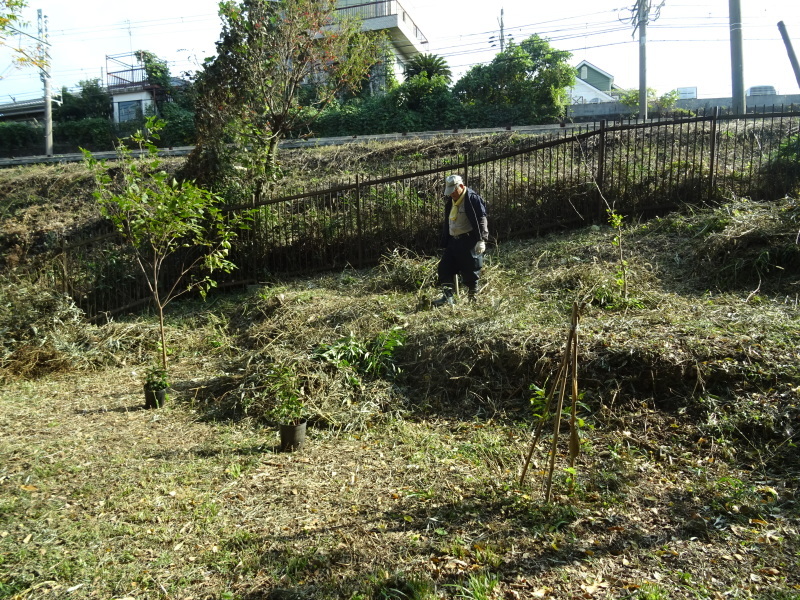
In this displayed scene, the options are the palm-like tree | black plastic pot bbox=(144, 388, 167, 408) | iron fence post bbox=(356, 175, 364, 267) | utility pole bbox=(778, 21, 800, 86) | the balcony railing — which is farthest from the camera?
the balcony railing

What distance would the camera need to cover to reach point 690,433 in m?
4.12

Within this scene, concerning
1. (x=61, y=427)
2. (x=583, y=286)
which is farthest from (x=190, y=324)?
(x=583, y=286)

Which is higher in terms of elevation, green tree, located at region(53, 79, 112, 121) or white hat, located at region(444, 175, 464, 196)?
green tree, located at region(53, 79, 112, 121)

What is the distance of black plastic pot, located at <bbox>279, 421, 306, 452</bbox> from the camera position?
4461 mm

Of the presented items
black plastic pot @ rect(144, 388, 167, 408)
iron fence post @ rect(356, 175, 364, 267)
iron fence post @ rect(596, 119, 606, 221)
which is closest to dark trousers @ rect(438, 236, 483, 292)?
iron fence post @ rect(356, 175, 364, 267)

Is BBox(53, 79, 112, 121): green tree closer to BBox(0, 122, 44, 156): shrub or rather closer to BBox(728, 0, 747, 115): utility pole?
BBox(0, 122, 44, 156): shrub

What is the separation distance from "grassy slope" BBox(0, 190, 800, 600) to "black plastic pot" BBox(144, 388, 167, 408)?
0.77ft

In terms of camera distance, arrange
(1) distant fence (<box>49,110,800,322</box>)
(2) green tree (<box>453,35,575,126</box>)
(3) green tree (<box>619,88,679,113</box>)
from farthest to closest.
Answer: (3) green tree (<box>619,88,679,113</box>)
(2) green tree (<box>453,35,575,126</box>)
(1) distant fence (<box>49,110,800,322</box>)

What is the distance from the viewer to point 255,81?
412 inches

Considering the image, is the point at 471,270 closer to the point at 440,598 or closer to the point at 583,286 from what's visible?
the point at 583,286

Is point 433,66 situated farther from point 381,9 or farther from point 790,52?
point 790,52

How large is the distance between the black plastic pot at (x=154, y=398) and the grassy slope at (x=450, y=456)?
0.24 metres

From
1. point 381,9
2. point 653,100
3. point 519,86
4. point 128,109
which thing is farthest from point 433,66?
point 128,109

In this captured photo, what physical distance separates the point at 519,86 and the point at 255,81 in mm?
12794
